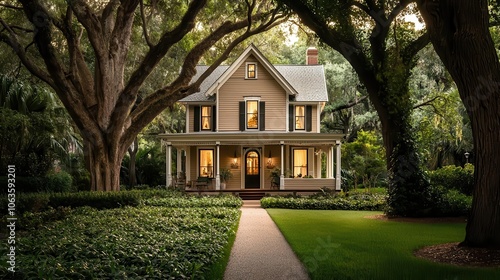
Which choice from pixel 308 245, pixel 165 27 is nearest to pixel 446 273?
pixel 308 245

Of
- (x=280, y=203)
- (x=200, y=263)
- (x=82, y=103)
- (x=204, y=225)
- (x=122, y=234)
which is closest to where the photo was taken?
(x=200, y=263)

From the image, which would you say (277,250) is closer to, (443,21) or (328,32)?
(443,21)

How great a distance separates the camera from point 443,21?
10797 millimetres

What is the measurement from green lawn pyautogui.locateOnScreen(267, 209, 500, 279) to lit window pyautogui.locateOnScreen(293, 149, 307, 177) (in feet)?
39.9

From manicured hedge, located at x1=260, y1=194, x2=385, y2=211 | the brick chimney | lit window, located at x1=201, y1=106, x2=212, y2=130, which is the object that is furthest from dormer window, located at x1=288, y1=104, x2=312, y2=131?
manicured hedge, located at x1=260, y1=194, x2=385, y2=211

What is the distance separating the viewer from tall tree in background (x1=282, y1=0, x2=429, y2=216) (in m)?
17.8

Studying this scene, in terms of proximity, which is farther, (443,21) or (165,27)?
(165,27)

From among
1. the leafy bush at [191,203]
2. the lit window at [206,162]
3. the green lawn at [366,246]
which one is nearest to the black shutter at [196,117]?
the lit window at [206,162]

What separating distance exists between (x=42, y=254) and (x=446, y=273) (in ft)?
21.3

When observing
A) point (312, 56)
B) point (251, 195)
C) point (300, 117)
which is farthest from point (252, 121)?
point (312, 56)

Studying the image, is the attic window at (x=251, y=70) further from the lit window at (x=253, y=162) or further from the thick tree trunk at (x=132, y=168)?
the thick tree trunk at (x=132, y=168)

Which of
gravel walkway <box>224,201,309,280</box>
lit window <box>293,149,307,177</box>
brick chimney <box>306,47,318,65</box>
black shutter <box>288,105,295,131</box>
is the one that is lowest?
gravel walkway <box>224,201,309,280</box>

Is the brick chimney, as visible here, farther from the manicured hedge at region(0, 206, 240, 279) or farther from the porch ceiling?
the manicured hedge at region(0, 206, 240, 279)

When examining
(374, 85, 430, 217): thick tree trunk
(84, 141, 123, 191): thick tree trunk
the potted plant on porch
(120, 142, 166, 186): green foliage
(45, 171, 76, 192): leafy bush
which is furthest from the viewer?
(120, 142, 166, 186): green foliage
